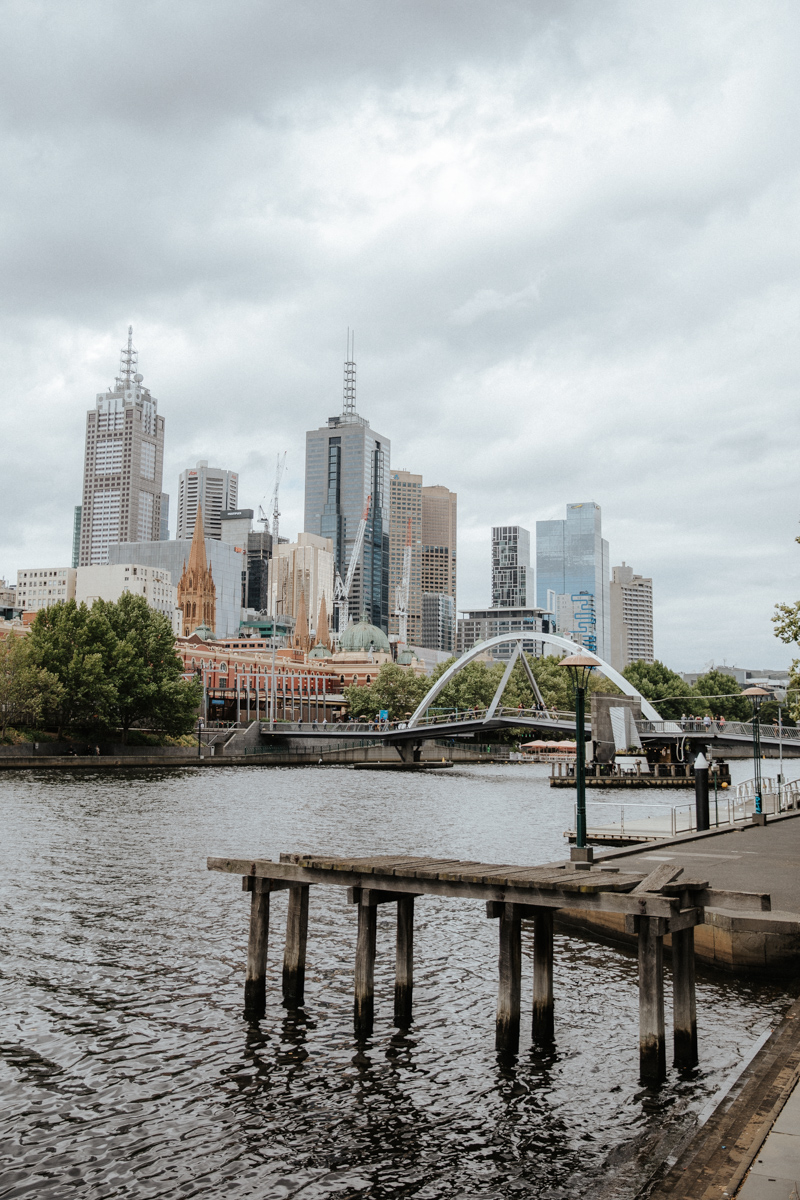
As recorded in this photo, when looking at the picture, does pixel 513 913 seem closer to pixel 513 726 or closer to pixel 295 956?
pixel 295 956

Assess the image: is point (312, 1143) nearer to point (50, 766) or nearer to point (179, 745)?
point (50, 766)

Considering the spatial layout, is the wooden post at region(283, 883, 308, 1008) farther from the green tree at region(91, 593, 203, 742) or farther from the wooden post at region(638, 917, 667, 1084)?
the green tree at region(91, 593, 203, 742)

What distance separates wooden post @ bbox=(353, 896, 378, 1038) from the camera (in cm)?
1453

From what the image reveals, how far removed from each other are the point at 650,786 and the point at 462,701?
67.8 metres

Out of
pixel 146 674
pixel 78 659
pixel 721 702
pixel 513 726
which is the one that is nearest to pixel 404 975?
pixel 513 726

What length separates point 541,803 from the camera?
2490 inches

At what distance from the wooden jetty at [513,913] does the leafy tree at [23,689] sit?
75.5 metres

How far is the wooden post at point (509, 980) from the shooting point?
13617 mm

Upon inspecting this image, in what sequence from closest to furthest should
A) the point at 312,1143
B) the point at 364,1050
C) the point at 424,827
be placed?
the point at 312,1143 < the point at 364,1050 < the point at 424,827

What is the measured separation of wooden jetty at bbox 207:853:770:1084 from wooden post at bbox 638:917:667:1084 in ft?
0.04

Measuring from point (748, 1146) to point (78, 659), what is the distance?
90.2 m

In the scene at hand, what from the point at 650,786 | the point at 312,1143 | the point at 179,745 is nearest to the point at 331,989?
the point at 312,1143

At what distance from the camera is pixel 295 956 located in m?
16.2

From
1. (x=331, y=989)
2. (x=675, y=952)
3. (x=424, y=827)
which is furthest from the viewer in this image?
(x=424, y=827)
